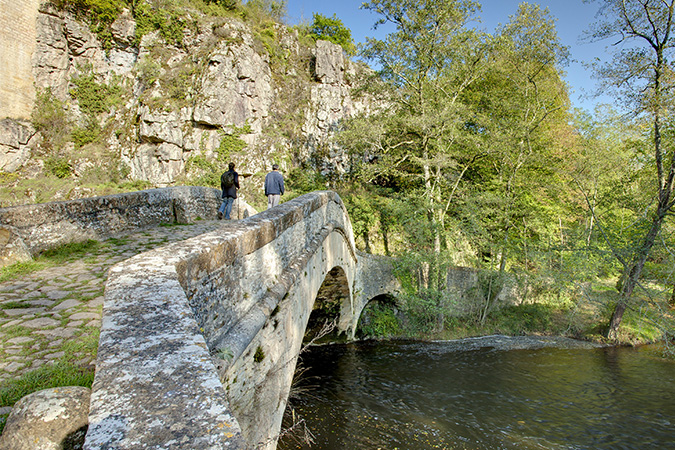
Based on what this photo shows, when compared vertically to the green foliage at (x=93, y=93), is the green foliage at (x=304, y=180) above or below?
below

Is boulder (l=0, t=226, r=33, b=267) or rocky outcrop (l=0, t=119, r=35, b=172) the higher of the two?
rocky outcrop (l=0, t=119, r=35, b=172)

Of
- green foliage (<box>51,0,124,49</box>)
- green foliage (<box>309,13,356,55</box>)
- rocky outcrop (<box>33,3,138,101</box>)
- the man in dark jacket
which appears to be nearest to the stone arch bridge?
the man in dark jacket

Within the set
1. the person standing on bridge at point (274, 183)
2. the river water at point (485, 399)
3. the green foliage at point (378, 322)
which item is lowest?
the green foliage at point (378, 322)

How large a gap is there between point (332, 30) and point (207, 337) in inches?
1066

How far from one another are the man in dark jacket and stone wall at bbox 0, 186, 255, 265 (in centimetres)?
60

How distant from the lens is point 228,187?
350 inches

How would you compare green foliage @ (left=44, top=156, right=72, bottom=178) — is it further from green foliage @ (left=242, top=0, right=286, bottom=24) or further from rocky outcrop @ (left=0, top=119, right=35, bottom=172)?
green foliage @ (left=242, top=0, right=286, bottom=24)

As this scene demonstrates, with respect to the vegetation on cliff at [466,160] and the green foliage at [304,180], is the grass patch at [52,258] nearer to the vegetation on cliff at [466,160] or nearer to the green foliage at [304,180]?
the vegetation on cliff at [466,160]

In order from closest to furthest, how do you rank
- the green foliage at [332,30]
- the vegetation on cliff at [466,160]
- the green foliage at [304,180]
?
1. the vegetation on cliff at [466,160]
2. the green foliage at [304,180]
3. the green foliage at [332,30]

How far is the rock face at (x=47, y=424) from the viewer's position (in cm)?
122

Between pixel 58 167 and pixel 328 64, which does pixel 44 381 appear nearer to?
pixel 58 167

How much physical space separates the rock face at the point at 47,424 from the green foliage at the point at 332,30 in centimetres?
2700

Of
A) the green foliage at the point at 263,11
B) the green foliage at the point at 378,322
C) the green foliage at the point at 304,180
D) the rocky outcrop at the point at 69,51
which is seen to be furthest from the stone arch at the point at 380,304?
the green foliage at the point at 263,11

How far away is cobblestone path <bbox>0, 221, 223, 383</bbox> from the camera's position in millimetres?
2410
